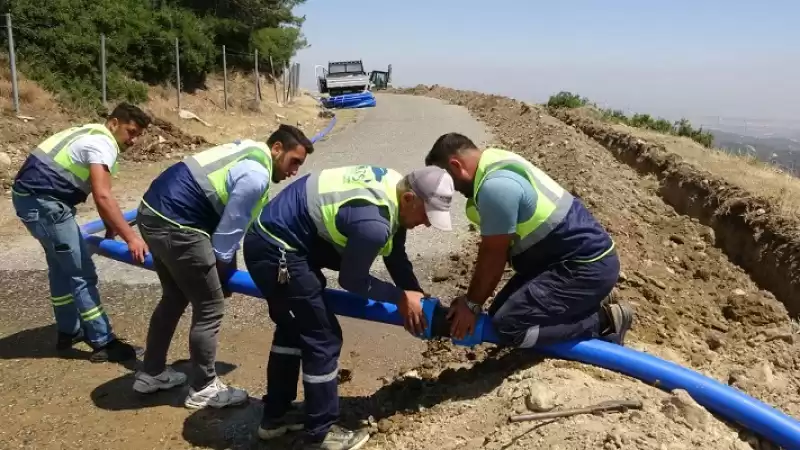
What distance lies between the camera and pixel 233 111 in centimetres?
2030

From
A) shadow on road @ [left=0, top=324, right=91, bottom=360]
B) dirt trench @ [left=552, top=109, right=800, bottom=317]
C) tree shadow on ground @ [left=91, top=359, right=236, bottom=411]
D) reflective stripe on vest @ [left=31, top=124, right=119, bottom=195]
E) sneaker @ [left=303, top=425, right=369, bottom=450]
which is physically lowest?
shadow on road @ [left=0, top=324, right=91, bottom=360]

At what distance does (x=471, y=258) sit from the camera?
21.7 ft

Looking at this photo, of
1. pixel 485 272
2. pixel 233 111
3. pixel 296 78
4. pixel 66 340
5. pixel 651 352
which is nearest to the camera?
pixel 485 272

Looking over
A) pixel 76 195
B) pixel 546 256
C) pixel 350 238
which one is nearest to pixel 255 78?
pixel 76 195

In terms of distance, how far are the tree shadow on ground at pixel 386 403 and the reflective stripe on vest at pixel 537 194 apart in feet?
2.89

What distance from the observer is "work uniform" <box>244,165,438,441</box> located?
2939mm

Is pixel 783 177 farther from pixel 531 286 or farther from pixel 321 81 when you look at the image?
pixel 321 81

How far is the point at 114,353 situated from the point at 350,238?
254 centimetres

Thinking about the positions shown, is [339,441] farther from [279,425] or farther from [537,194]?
[537,194]

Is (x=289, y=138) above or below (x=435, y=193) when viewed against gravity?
above

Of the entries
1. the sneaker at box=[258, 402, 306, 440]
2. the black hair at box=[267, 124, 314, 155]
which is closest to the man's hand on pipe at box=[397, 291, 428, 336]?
the sneaker at box=[258, 402, 306, 440]

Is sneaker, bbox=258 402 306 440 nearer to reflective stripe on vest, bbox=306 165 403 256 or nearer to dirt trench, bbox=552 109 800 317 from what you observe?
reflective stripe on vest, bbox=306 165 403 256

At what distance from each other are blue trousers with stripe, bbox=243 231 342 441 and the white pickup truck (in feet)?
82.5

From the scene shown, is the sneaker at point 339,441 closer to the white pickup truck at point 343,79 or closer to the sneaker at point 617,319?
the sneaker at point 617,319
